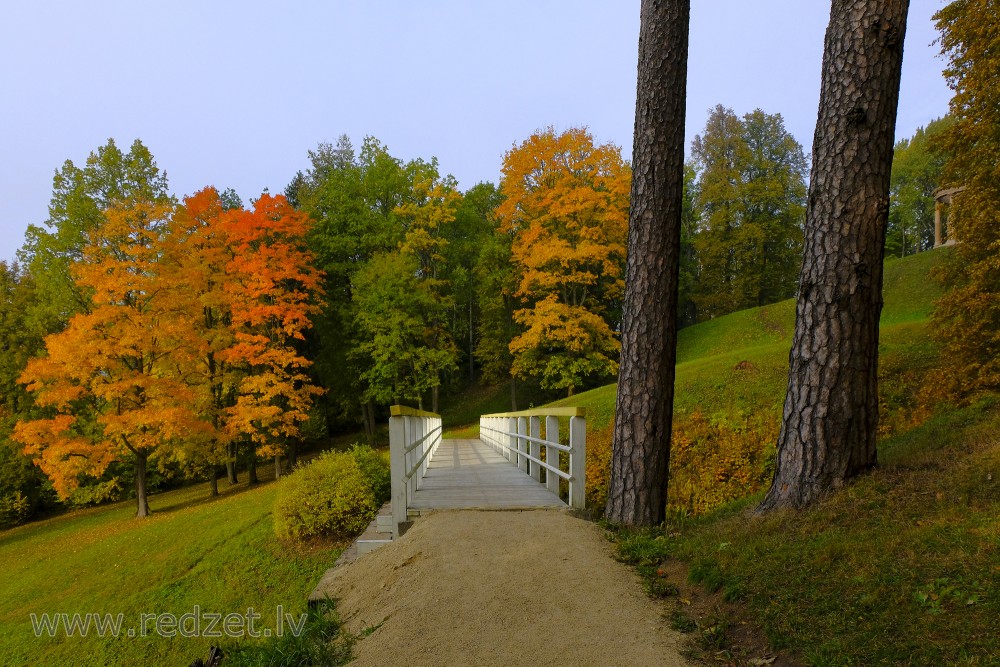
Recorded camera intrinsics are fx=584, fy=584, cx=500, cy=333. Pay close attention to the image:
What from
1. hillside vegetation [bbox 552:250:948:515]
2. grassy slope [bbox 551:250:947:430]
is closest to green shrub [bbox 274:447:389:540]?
hillside vegetation [bbox 552:250:948:515]

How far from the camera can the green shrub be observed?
9117 millimetres

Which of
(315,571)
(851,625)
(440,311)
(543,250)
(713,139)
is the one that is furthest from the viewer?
(713,139)

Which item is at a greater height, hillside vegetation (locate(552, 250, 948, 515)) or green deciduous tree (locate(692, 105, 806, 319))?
green deciduous tree (locate(692, 105, 806, 319))

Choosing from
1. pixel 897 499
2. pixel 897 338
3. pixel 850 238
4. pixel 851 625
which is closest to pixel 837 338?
pixel 850 238

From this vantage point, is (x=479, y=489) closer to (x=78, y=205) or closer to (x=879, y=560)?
(x=879, y=560)

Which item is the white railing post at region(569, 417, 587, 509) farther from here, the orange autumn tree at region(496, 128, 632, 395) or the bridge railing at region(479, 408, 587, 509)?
the orange autumn tree at region(496, 128, 632, 395)

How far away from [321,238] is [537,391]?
14849mm

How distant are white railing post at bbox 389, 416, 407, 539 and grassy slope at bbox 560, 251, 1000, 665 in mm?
2306

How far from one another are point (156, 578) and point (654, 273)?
10474mm

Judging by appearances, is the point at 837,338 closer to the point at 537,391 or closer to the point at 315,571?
the point at 315,571

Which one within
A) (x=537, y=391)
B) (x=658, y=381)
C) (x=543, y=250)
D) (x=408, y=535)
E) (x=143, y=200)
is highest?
(x=143, y=200)

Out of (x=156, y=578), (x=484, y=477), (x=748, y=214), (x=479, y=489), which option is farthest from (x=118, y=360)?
(x=748, y=214)

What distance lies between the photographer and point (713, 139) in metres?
40.5

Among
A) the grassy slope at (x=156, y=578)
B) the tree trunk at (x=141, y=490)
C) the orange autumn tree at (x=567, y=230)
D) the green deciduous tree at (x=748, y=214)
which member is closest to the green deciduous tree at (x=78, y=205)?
the tree trunk at (x=141, y=490)
